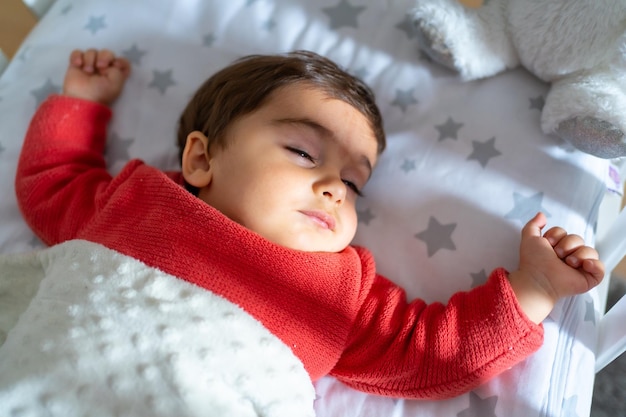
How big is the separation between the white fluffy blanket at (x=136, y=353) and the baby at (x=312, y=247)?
33 mm

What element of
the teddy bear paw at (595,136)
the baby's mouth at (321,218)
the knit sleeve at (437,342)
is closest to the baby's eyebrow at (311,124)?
the baby's mouth at (321,218)

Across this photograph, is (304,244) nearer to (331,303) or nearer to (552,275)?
(331,303)

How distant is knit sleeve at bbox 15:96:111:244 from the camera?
874 millimetres

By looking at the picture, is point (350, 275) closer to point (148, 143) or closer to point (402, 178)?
point (402, 178)

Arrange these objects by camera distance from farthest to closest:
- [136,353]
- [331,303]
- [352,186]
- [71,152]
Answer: [71,152], [352,186], [331,303], [136,353]

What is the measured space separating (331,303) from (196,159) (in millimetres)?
303

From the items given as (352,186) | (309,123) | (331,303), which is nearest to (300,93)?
(309,123)

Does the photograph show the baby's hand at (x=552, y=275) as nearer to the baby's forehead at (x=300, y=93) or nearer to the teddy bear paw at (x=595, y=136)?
the teddy bear paw at (x=595, y=136)

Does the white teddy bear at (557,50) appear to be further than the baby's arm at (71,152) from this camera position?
No

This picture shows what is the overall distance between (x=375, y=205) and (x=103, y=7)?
693 millimetres

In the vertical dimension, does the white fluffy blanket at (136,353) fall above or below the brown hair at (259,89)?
below

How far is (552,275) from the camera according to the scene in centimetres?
71

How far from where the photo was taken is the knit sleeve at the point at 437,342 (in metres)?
0.69

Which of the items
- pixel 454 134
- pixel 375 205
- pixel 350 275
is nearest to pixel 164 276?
pixel 350 275
